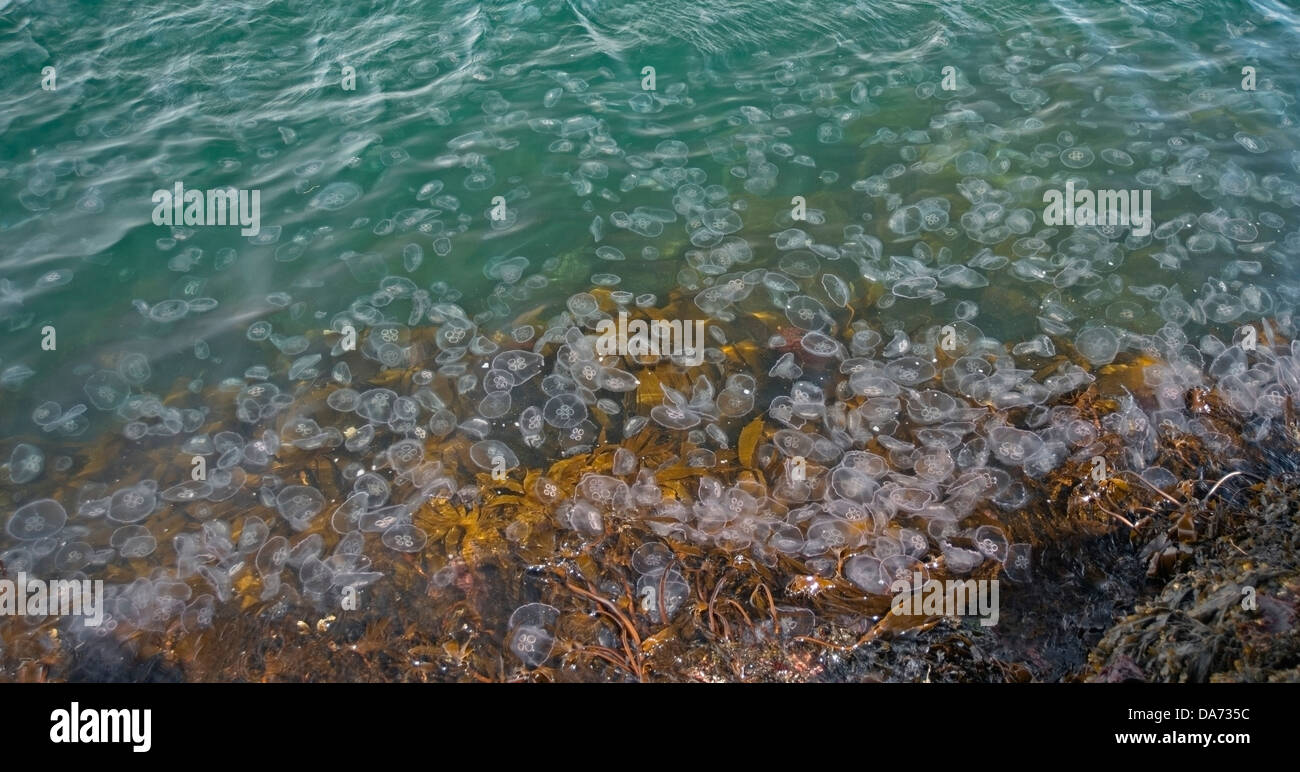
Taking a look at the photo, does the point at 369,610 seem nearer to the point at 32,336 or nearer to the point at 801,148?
the point at 32,336

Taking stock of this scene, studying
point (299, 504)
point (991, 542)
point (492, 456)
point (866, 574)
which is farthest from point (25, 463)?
A: point (991, 542)

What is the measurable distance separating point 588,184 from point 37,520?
536cm

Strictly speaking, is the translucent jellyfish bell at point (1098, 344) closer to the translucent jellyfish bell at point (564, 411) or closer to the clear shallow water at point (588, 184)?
the clear shallow water at point (588, 184)

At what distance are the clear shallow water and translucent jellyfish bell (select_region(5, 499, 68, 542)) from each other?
0.10m

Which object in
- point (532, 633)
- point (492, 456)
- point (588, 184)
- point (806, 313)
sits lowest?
point (532, 633)

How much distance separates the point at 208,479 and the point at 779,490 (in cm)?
401

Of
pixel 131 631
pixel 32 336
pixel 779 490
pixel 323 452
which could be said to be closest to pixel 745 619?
pixel 779 490

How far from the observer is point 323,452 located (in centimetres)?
620

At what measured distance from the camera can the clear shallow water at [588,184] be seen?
692cm

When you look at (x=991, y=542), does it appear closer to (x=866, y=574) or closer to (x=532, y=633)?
(x=866, y=574)

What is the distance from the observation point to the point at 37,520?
586 cm

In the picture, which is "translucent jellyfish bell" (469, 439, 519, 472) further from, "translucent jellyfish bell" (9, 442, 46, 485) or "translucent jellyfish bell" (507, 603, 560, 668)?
"translucent jellyfish bell" (9, 442, 46, 485)

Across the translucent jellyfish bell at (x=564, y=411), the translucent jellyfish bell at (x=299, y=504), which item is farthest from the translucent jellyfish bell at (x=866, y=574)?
the translucent jellyfish bell at (x=299, y=504)

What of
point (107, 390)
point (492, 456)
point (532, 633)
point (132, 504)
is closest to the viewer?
point (532, 633)
